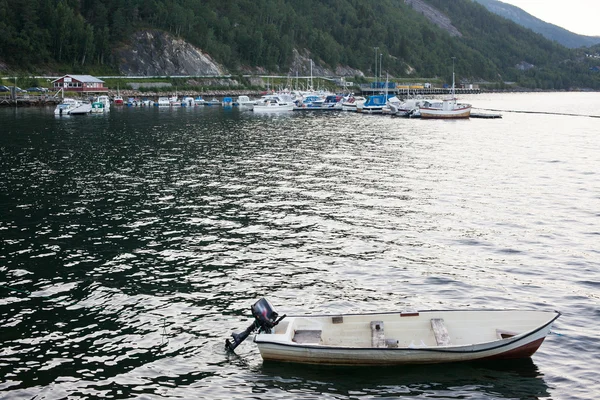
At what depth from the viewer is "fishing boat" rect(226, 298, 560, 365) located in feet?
67.6

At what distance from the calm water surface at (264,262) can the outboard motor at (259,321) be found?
1.82 feet

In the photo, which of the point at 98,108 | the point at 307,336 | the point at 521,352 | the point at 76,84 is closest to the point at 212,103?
the point at 76,84

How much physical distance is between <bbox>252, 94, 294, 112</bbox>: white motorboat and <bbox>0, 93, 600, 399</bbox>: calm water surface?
298ft

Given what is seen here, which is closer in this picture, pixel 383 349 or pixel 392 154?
pixel 383 349

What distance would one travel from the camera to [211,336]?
76.8 feet

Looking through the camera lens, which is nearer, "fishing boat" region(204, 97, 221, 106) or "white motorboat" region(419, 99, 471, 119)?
"white motorboat" region(419, 99, 471, 119)

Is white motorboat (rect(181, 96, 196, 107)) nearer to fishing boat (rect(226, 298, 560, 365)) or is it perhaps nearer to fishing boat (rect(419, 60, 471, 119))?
fishing boat (rect(419, 60, 471, 119))

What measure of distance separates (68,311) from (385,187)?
1311 inches

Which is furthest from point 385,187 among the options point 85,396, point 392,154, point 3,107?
point 3,107

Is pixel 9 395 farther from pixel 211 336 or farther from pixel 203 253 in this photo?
pixel 203 253

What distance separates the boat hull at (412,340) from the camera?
20.5 m

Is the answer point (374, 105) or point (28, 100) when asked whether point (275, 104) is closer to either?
point (374, 105)

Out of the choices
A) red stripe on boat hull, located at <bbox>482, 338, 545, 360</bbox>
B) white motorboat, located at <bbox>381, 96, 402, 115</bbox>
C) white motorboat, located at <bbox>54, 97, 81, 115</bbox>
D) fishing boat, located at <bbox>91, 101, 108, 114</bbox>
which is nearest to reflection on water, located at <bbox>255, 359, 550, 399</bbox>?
red stripe on boat hull, located at <bbox>482, 338, 545, 360</bbox>

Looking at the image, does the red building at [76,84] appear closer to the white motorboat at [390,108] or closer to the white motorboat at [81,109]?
the white motorboat at [81,109]
